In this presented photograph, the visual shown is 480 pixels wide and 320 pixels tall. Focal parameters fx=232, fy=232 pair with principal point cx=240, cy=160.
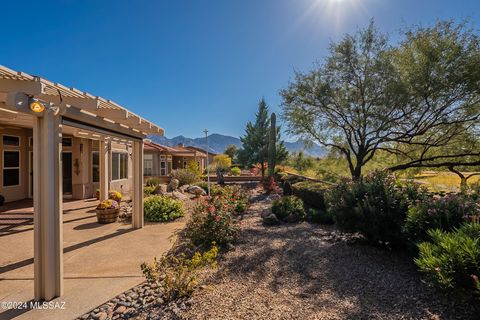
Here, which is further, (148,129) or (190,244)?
(148,129)

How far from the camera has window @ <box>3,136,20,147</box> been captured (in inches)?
370

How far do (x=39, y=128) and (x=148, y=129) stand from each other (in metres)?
3.35

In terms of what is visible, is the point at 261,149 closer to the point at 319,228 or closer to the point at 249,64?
the point at 249,64

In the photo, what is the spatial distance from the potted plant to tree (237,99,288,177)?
17.5 metres

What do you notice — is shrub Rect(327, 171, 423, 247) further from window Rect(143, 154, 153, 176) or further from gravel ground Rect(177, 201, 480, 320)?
window Rect(143, 154, 153, 176)

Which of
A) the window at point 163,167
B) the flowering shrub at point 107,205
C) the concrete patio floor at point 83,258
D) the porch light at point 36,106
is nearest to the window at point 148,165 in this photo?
the window at point 163,167

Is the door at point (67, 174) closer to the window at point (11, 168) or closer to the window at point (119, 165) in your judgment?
the window at point (11, 168)

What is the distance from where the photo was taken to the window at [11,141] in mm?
9398

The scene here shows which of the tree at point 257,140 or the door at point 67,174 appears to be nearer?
the door at point 67,174

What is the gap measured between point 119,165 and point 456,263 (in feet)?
44.7

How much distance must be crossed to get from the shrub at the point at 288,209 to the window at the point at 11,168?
10.8 metres

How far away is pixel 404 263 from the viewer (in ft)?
13.4

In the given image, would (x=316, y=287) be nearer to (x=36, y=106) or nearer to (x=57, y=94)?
(x=36, y=106)

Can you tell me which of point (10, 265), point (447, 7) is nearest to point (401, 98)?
point (447, 7)
